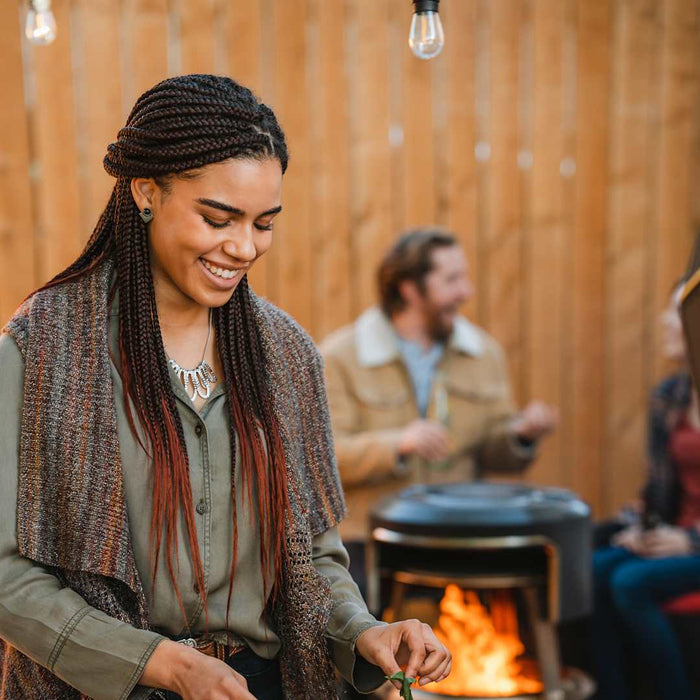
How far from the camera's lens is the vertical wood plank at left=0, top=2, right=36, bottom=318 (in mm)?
3412

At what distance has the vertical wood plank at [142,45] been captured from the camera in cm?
357

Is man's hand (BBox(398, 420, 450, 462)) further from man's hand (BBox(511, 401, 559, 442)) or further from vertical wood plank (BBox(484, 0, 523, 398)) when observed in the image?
vertical wood plank (BBox(484, 0, 523, 398))

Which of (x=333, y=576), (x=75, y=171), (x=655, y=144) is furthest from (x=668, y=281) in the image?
(x=333, y=576)

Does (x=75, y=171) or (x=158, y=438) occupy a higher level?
(x=75, y=171)

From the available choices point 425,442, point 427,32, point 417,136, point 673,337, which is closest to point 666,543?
Result: point 673,337

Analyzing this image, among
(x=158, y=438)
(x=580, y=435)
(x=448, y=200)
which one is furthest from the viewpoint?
(x=580, y=435)

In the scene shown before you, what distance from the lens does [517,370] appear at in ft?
14.0

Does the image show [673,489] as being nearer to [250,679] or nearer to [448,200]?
[448,200]

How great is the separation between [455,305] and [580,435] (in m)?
1.08

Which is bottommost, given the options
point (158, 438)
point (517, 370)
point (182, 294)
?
point (517, 370)

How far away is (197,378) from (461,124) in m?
2.85

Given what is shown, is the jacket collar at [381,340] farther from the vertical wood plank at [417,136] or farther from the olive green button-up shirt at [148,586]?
the olive green button-up shirt at [148,586]

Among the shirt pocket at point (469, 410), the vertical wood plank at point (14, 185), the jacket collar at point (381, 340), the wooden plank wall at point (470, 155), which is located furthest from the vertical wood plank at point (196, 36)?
the shirt pocket at point (469, 410)

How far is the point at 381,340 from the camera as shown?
3.61m
